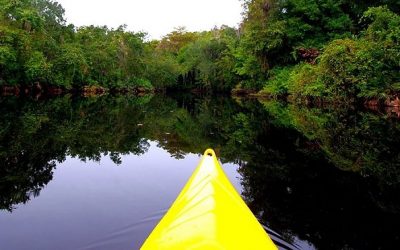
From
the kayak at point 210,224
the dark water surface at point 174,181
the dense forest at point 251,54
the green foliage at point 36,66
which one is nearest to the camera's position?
the kayak at point 210,224

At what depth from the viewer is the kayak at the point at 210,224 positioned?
1.88m

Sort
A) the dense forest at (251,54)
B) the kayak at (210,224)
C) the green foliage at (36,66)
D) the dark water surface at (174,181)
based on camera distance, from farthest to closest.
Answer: the green foliage at (36,66) → the dense forest at (251,54) → the dark water surface at (174,181) → the kayak at (210,224)

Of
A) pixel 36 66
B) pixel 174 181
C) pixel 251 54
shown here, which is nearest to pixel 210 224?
pixel 174 181

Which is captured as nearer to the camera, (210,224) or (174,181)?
(210,224)

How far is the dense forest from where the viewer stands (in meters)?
20.8

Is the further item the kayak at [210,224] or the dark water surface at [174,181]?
the dark water surface at [174,181]

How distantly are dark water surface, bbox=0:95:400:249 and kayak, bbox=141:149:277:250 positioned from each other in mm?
1469

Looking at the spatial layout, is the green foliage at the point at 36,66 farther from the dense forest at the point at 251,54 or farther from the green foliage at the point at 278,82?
the green foliage at the point at 278,82

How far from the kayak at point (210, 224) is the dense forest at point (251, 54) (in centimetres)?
1912

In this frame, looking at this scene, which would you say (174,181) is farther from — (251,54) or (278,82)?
(251,54)

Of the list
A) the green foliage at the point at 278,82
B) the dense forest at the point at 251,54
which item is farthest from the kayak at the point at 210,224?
the green foliage at the point at 278,82

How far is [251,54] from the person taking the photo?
3681 cm

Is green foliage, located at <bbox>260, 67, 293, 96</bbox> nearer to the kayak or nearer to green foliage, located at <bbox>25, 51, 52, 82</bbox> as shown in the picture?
green foliage, located at <bbox>25, 51, 52, 82</bbox>

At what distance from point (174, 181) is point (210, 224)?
14.9ft
